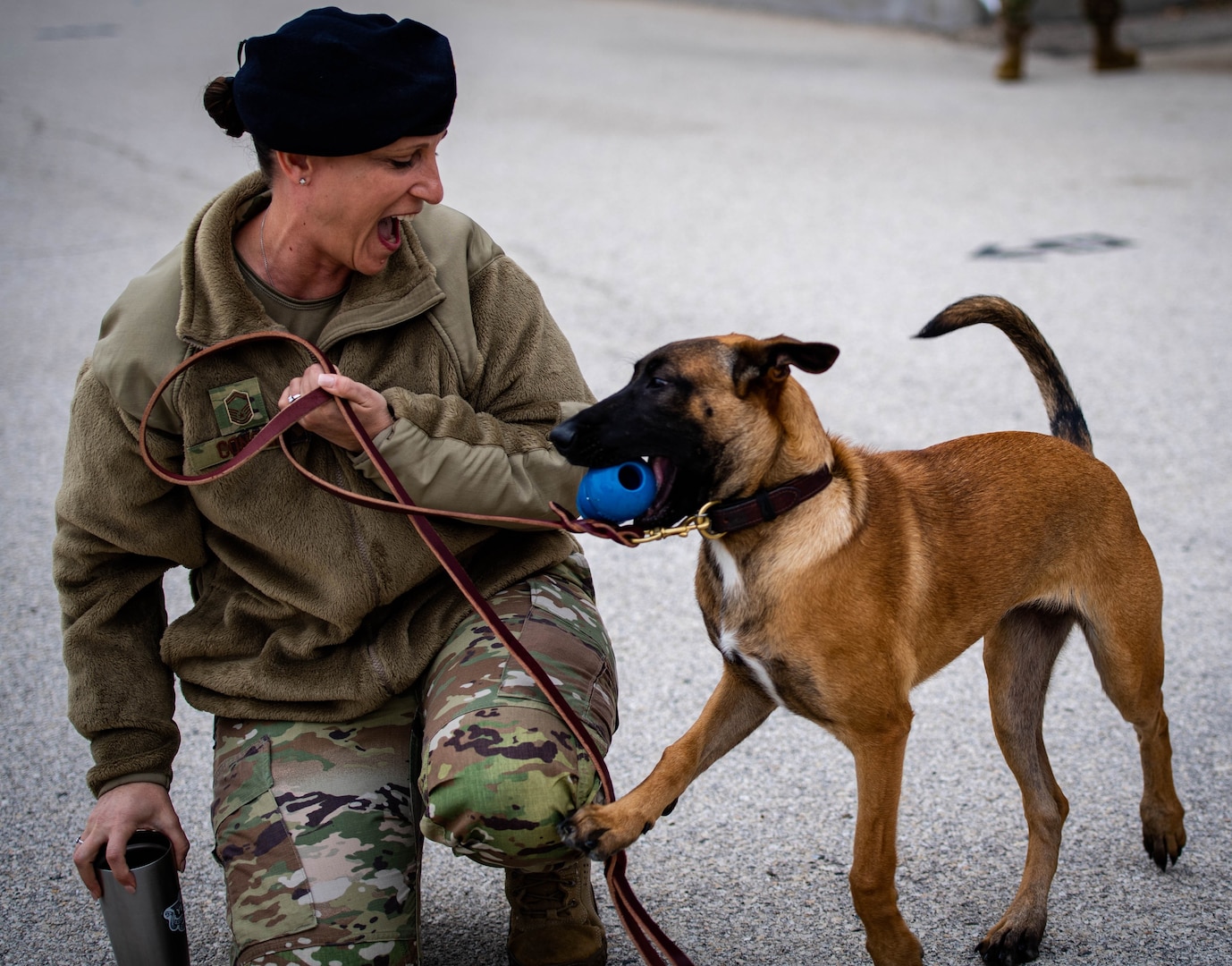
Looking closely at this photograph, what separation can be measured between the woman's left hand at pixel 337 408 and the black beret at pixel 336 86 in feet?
1.42

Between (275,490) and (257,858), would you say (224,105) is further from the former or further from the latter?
(257,858)

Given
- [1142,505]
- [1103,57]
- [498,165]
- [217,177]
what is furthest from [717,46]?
[1142,505]

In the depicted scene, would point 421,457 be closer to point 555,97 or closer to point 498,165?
point 498,165

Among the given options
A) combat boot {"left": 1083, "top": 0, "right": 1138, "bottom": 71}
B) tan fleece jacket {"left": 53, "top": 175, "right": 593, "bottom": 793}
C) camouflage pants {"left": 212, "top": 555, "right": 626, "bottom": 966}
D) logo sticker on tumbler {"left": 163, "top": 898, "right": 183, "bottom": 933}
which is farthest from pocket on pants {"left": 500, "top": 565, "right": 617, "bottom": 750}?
combat boot {"left": 1083, "top": 0, "right": 1138, "bottom": 71}

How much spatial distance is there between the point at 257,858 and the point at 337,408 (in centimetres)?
89

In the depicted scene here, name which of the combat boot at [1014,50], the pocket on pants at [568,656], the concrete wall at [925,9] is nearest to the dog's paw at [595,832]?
the pocket on pants at [568,656]

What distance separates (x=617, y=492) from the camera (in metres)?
2.25

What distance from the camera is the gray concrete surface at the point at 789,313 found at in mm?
2922

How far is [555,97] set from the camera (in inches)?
519

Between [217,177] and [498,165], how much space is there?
7.71ft

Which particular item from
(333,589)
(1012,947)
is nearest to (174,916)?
(333,589)

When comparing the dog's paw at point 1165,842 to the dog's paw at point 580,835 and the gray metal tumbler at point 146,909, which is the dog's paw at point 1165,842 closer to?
the dog's paw at point 580,835

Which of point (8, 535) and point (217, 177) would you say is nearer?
point (8, 535)

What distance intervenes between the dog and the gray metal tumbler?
782mm
